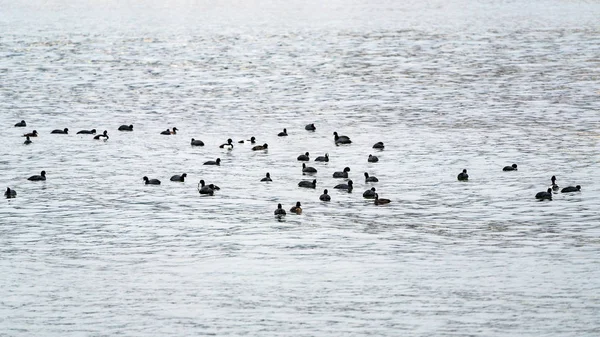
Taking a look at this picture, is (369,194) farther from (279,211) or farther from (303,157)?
(303,157)

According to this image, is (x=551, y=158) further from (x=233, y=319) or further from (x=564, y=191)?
(x=233, y=319)

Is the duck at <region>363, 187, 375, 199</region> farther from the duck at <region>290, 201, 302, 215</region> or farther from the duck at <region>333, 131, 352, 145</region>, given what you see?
the duck at <region>333, 131, 352, 145</region>

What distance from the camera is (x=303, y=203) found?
156 ft

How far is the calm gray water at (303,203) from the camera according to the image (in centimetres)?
3472

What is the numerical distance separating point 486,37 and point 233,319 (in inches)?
3918

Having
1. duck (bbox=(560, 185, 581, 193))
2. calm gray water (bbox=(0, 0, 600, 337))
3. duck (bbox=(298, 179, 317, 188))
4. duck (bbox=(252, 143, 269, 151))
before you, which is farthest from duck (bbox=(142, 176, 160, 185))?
duck (bbox=(560, 185, 581, 193))

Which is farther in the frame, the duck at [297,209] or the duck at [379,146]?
the duck at [379,146]

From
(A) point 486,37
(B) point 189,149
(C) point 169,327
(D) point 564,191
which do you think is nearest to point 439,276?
(C) point 169,327

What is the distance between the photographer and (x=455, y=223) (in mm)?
43875

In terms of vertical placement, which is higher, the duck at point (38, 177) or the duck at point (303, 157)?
the duck at point (303, 157)

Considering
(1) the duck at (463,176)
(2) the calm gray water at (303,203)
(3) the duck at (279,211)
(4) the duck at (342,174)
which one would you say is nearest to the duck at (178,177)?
(2) the calm gray water at (303,203)

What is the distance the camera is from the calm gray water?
3472 cm

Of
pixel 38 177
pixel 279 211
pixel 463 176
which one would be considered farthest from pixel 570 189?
pixel 38 177

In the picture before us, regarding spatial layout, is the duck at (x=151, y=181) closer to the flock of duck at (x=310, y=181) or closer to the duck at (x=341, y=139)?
the flock of duck at (x=310, y=181)
